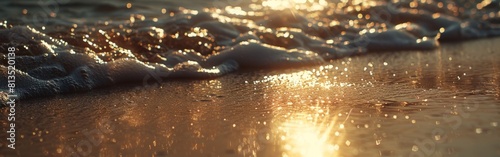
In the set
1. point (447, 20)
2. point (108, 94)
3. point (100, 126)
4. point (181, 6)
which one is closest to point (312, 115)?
point (100, 126)

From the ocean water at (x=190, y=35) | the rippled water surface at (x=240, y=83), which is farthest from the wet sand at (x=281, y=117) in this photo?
the ocean water at (x=190, y=35)

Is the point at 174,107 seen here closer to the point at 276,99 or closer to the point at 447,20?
the point at 276,99

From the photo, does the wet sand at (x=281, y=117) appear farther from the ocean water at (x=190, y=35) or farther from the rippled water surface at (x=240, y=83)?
the ocean water at (x=190, y=35)

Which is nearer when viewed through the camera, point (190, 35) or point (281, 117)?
point (281, 117)

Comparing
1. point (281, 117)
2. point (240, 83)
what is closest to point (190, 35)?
point (240, 83)

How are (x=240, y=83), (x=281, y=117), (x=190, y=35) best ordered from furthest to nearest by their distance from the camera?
(x=190, y=35), (x=240, y=83), (x=281, y=117)

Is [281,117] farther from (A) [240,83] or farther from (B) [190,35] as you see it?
(B) [190,35]
